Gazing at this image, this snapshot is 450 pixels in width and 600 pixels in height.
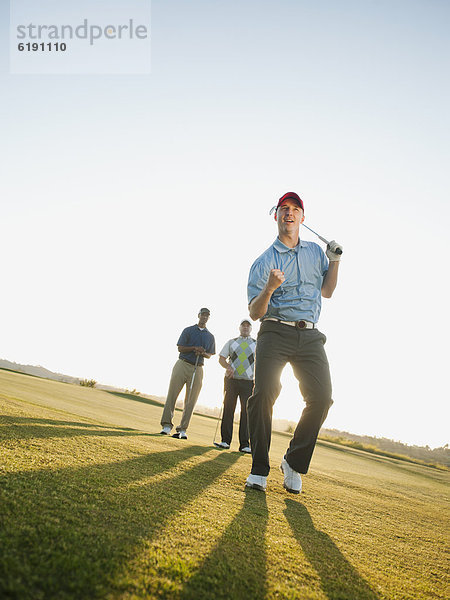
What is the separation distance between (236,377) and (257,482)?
411 cm

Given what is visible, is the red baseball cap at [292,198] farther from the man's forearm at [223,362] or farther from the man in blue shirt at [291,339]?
the man's forearm at [223,362]

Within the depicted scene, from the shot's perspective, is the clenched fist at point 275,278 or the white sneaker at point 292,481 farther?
the white sneaker at point 292,481

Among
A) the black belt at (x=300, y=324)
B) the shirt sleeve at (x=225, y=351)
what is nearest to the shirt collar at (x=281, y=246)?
the black belt at (x=300, y=324)

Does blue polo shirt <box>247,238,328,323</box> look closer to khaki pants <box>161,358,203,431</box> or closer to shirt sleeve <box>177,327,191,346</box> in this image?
khaki pants <box>161,358,203,431</box>

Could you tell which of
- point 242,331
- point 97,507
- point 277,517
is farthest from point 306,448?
point 242,331

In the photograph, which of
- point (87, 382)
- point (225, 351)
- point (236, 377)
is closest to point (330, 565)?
point (236, 377)

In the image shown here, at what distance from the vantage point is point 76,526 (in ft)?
3.94

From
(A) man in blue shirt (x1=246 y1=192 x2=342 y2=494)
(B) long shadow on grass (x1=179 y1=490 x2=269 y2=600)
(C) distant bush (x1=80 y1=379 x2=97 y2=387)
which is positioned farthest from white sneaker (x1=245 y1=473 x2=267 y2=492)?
(C) distant bush (x1=80 y1=379 x2=97 y2=387)

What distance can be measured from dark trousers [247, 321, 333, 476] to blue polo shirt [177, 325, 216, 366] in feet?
14.4

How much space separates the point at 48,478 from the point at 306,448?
7.28 feet

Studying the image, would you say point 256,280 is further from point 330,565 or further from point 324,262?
point 330,565

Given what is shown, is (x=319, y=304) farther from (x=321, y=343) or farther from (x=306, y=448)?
(x=306, y=448)

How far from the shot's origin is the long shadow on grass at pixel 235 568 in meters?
1.04

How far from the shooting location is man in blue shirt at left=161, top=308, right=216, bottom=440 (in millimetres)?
7414
